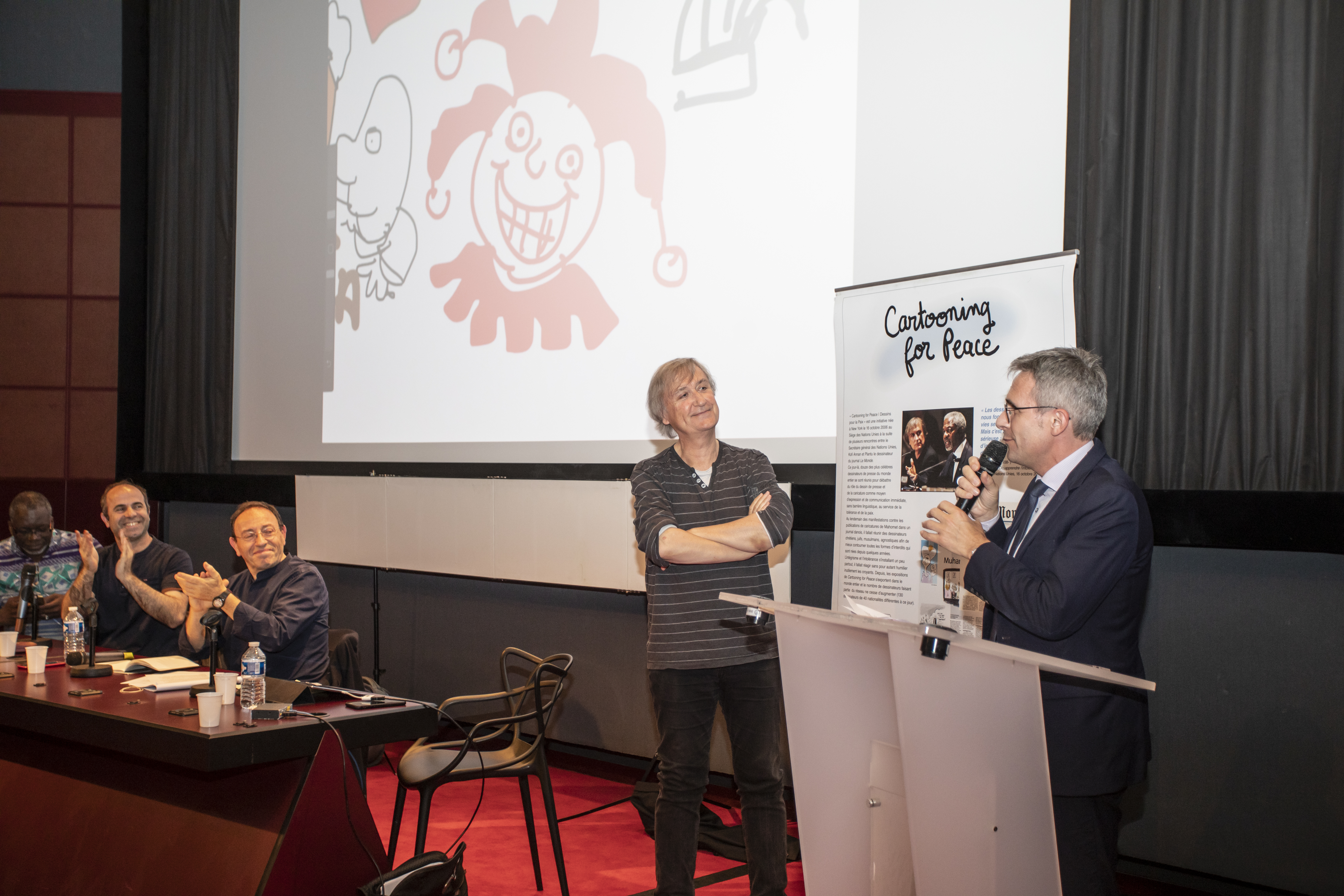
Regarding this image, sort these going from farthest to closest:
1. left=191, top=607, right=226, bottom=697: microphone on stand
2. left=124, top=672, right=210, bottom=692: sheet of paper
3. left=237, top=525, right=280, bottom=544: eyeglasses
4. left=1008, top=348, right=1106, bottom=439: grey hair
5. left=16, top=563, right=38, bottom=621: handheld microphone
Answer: left=16, top=563, right=38, bottom=621: handheld microphone
left=237, top=525, right=280, bottom=544: eyeglasses
left=124, top=672, right=210, bottom=692: sheet of paper
left=191, top=607, right=226, bottom=697: microphone on stand
left=1008, top=348, right=1106, bottom=439: grey hair

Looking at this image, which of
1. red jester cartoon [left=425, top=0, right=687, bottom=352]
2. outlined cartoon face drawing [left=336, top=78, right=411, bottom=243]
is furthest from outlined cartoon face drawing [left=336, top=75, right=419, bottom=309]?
red jester cartoon [left=425, top=0, right=687, bottom=352]

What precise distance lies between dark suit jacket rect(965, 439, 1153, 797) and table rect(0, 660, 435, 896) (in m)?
1.49

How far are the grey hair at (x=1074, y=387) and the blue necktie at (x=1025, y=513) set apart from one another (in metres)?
0.13

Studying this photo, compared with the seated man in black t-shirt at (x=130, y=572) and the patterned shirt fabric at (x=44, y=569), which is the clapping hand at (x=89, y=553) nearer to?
the seated man in black t-shirt at (x=130, y=572)

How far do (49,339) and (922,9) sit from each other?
21.0 feet

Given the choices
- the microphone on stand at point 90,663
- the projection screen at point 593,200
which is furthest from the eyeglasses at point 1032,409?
the microphone on stand at point 90,663

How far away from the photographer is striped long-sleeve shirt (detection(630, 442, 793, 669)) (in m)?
2.63

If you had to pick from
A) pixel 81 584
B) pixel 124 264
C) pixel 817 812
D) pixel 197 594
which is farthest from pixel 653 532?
pixel 124 264

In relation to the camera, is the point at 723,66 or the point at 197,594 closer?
the point at 197,594

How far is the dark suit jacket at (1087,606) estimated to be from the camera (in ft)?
5.71

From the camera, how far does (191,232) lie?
6.18 m

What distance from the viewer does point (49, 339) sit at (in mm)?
6941

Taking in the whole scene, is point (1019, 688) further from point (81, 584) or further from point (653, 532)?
point (81, 584)

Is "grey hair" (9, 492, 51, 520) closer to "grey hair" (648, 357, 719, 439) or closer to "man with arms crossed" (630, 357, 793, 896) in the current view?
"grey hair" (648, 357, 719, 439)
